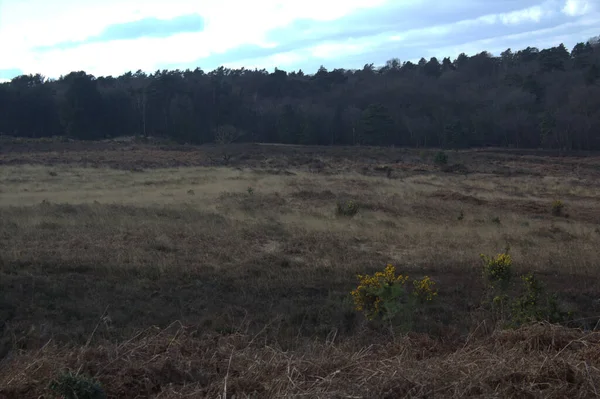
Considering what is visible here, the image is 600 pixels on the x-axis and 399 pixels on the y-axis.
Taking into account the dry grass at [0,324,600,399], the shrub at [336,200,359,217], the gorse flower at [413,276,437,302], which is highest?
the dry grass at [0,324,600,399]

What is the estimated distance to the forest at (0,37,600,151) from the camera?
229 feet

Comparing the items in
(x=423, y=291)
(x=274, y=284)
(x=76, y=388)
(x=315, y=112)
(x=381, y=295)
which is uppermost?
(x=315, y=112)

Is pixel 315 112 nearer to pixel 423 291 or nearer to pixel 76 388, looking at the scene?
pixel 423 291

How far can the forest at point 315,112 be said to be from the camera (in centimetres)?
6969

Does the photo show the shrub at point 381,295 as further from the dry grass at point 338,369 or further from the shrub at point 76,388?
the shrub at point 76,388

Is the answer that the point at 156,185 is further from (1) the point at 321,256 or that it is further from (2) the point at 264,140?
(2) the point at 264,140

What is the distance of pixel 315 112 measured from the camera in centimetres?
7969

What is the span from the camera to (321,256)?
12.0 m

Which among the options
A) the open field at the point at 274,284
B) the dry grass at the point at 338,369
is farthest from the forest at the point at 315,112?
the dry grass at the point at 338,369

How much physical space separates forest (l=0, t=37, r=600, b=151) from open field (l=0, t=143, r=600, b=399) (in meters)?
41.6

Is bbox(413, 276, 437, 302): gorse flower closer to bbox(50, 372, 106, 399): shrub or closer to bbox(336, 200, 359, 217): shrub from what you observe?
bbox(50, 372, 106, 399): shrub

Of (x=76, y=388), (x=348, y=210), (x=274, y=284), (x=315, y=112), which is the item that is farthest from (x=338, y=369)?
(x=315, y=112)

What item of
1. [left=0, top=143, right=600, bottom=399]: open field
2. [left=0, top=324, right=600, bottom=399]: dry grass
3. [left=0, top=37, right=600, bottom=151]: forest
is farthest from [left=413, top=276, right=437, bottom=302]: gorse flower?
[left=0, top=37, right=600, bottom=151]: forest

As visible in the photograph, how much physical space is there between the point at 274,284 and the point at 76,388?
662 centimetres
